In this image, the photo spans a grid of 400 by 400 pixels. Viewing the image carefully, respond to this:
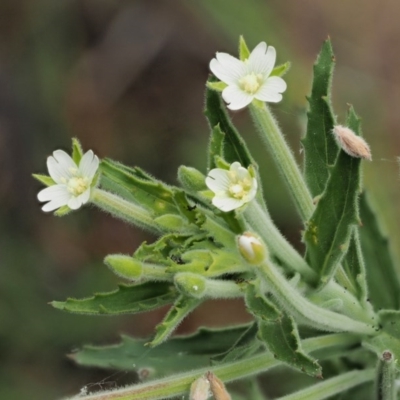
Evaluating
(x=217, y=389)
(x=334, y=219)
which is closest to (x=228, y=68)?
(x=334, y=219)

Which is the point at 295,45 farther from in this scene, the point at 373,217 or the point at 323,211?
the point at 323,211

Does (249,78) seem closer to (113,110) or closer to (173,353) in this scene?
(173,353)

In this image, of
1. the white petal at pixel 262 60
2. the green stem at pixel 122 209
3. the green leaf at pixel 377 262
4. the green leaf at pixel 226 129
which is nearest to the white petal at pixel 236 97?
the white petal at pixel 262 60

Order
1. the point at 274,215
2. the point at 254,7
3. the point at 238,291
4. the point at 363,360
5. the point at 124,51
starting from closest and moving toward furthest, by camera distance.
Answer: the point at 238,291, the point at 363,360, the point at 274,215, the point at 254,7, the point at 124,51

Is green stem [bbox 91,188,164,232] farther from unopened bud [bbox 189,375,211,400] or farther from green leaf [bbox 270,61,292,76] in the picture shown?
green leaf [bbox 270,61,292,76]

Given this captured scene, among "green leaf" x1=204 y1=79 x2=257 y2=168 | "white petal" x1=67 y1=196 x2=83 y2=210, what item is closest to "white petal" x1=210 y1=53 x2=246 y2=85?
"green leaf" x1=204 y1=79 x2=257 y2=168

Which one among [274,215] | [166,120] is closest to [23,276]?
[166,120]

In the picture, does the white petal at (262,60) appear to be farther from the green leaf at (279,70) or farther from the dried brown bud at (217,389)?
the dried brown bud at (217,389)
